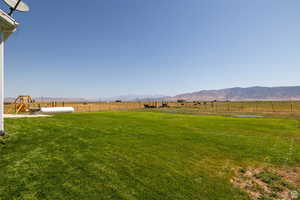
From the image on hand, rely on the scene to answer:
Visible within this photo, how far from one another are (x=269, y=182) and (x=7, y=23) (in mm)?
→ 10035

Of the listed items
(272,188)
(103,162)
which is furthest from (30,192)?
(272,188)

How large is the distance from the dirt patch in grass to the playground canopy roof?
355 inches

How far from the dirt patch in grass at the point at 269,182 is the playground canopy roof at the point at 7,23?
9.01m

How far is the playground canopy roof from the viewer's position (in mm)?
5328

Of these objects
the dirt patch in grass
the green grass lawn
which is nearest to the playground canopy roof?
the green grass lawn

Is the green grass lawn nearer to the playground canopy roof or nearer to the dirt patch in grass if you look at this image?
the dirt patch in grass

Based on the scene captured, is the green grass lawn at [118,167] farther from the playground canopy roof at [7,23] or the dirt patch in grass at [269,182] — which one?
the playground canopy roof at [7,23]

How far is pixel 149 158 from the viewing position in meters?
5.34

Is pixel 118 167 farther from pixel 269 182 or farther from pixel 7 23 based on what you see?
pixel 7 23

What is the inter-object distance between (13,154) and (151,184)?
3.93 m

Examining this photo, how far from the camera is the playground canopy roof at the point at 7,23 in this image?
533 centimetres

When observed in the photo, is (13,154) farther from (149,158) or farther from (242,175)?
(242,175)

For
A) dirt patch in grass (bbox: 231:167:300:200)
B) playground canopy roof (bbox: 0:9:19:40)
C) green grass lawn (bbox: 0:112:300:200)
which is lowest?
dirt patch in grass (bbox: 231:167:300:200)

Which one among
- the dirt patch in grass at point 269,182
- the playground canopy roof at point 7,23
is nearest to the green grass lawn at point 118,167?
the dirt patch in grass at point 269,182
